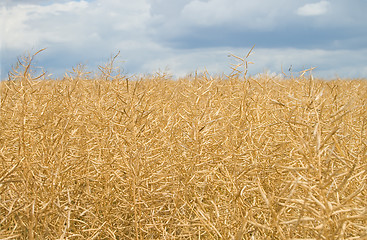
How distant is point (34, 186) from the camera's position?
165 centimetres

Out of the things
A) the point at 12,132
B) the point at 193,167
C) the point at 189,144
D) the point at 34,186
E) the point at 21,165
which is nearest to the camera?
the point at 34,186

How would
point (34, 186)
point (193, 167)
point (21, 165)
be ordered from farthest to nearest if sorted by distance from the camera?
1. point (193, 167)
2. point (21, 165)
3. point (34, 186)

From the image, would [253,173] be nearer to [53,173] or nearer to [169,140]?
[169,140]

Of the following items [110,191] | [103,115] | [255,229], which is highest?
[103,115]

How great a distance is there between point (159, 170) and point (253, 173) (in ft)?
1.73

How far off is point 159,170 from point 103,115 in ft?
2.06

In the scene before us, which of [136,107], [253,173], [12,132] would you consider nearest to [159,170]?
[136,107]

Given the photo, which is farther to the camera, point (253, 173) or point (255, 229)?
point (253, 173)

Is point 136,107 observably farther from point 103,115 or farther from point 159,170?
point 103,115

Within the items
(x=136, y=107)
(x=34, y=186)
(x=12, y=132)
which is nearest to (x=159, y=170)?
(x=136, y=107)

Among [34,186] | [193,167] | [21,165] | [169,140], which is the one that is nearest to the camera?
[34,186]

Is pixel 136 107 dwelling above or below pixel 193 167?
above

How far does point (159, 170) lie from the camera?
209 cm

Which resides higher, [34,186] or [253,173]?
[34,186]
